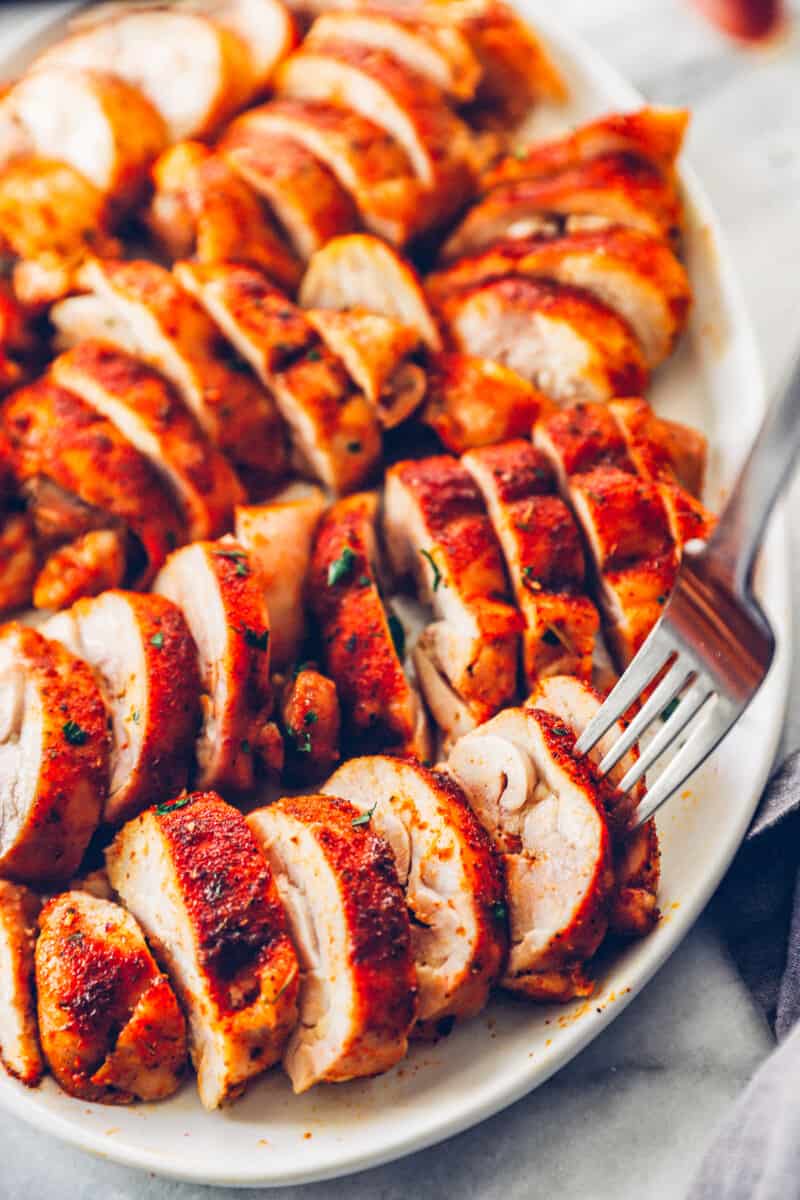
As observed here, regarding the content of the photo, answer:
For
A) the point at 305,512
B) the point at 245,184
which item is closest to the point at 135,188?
the point at 245,184

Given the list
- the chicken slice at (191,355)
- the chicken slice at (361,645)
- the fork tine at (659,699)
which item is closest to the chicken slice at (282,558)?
the chicken slice at (361,645)

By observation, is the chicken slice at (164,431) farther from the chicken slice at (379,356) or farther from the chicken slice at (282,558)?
the chicken slice at (379,356)

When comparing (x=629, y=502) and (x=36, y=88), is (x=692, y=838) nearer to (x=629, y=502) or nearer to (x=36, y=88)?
(x=629, y=502)

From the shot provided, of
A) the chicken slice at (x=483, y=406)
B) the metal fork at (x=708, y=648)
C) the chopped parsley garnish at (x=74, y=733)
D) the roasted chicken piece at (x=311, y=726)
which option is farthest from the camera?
the chicken slice at (x=483, y=406)

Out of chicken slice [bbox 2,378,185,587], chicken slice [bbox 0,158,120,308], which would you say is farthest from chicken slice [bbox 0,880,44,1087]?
chicken slice [bbox 0,158,120,308]

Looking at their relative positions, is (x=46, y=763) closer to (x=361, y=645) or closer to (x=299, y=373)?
(x=361, y=645)

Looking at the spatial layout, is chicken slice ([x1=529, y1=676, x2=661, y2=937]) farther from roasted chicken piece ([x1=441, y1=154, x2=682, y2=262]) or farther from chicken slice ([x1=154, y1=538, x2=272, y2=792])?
roasted chicken piece ([x1=441, y1=154, x2=682, y2=262])

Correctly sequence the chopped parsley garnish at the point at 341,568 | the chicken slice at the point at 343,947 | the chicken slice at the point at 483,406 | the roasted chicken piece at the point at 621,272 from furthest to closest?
1. the roasted chicken piece at the point at 621,272
2. the chicken slice at the point at 483,406
3. the chopped parsley garnish at the point at 341,568
4. the chicken slice at the point at 343,947
